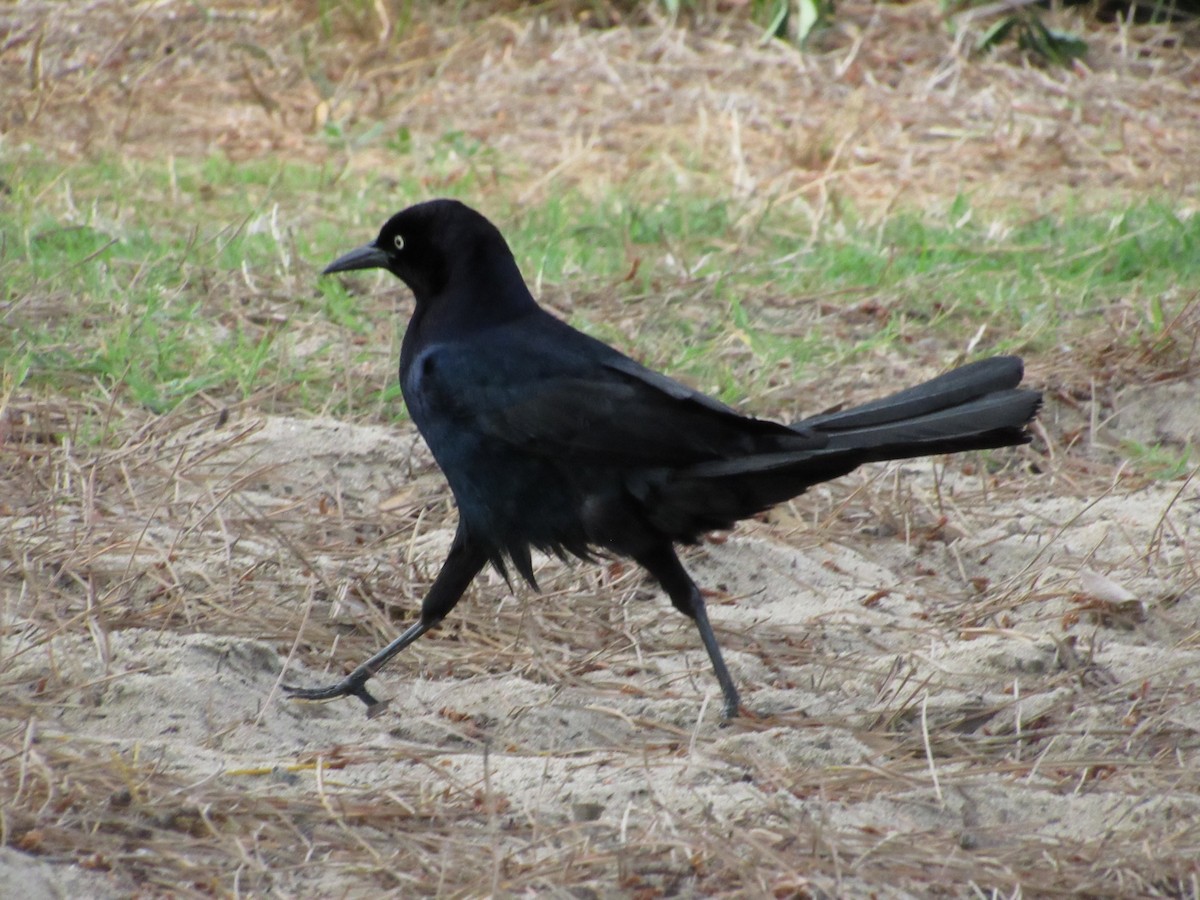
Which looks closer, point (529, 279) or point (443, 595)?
point (443, 595)

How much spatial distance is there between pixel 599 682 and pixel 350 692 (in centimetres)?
54

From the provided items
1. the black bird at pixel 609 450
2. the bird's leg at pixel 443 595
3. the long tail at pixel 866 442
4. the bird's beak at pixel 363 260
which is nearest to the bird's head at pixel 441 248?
the bird's beak at pixel 363 260

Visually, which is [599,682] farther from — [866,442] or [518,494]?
[866,442]

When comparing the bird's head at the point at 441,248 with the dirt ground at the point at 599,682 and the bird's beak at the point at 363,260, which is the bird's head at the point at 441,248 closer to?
the bird's beak at the point at 363,260

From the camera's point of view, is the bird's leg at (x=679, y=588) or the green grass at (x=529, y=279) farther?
the green grass at (x=529, y=279)

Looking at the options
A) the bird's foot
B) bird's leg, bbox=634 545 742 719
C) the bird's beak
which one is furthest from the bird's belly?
the bird's beak

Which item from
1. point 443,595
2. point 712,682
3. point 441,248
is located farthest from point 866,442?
point 441,248

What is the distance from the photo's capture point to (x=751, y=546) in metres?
4.11

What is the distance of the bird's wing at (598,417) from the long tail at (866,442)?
54 mm

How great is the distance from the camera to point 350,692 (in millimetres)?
3271

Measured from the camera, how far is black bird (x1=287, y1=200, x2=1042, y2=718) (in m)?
3.23

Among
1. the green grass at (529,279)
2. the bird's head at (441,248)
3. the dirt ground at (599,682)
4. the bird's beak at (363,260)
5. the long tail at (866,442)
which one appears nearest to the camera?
the dirt ground at (599,682)

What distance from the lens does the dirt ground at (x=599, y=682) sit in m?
2.38

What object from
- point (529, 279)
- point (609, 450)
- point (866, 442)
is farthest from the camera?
point (529, 279)
